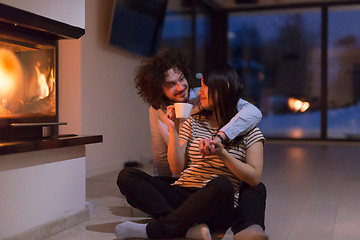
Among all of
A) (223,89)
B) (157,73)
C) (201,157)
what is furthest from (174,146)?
(157,73)

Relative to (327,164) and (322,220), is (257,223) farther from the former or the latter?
(327,164)

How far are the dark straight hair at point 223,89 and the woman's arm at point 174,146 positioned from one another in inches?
8.1

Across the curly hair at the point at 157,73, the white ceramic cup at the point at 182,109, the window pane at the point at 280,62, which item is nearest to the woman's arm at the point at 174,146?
the white ceramic cup at the point at 182,109

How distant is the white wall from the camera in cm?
377

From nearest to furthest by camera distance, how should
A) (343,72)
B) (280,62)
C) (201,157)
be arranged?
1. (201,157)
2. (343,72)
3. (280,62)

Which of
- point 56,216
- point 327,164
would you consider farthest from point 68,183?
point 327,164

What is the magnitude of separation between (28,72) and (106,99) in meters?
1.92

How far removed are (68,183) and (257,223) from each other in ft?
3.16

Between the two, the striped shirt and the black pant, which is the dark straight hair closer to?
the striped shirt

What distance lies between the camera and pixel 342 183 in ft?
11.2

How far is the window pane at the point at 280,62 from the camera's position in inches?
285

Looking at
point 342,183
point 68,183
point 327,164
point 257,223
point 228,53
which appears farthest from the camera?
point 228,53

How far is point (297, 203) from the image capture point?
2.74 m

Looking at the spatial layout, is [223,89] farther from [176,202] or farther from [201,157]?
[176,202]
